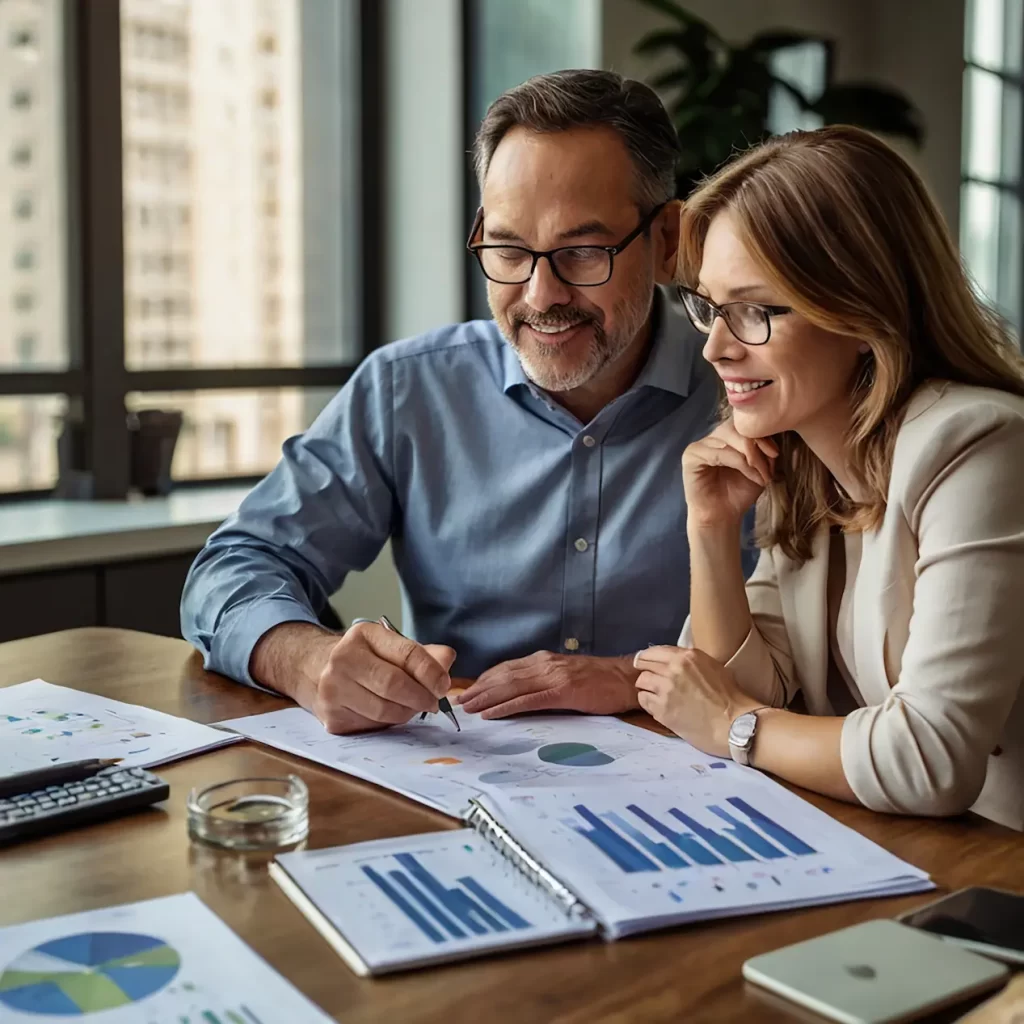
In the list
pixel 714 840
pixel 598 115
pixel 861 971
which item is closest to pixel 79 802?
pixel 714 840

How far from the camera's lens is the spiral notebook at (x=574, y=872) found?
87 centimetres

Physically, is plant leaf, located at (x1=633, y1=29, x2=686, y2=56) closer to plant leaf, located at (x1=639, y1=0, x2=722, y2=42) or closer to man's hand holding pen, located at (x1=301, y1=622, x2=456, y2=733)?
plant leaf, located at (x1=639, y1=0, x2=722, y2=42)

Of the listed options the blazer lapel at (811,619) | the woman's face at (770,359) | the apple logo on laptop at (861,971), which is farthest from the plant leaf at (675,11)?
the apple logo on laptop at (861,971)

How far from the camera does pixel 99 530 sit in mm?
2750

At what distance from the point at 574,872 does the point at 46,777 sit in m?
0.48

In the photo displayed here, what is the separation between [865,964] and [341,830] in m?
0.44

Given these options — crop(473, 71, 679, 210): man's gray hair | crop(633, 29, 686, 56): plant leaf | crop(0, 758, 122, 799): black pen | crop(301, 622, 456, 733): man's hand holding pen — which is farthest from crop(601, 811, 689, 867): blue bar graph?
crop(633, 29, 686, 56): plant leaf

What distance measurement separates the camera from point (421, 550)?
77.0 inches

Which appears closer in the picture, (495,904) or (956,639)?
(495,904)

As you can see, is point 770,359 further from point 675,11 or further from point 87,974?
point 675,11

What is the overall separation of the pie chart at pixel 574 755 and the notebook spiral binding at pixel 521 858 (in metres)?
0.18

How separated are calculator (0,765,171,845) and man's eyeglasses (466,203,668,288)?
3.00ft

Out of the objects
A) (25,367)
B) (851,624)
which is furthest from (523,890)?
(25,367)

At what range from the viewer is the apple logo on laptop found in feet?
2.64
